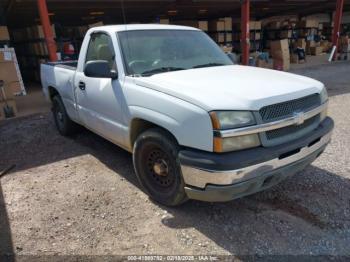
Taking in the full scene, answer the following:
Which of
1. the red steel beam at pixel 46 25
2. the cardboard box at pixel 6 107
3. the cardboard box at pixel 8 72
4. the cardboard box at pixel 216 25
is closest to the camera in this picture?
the cardboard box at pixel 6 107

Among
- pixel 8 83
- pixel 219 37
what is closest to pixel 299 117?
pixel 8 83

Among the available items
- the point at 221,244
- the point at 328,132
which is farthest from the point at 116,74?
the point at 328,132

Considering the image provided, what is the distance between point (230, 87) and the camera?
9.14 feet

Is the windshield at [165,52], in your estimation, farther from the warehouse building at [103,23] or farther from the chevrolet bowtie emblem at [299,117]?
the chevrolet bowtie emblem at [299,117]

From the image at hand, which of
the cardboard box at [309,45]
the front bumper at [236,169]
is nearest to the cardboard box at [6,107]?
the front bumper at [236,169]

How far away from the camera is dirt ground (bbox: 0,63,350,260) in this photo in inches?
106

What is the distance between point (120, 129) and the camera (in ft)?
11.7

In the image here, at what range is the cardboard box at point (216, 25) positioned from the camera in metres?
17.2

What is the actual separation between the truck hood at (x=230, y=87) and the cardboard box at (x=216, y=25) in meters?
14.8

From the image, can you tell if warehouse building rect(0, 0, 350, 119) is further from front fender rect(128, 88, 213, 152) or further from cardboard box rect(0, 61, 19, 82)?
front fender rect(128, 88, 213, 152)

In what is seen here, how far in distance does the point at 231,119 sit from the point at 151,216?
53.8 inches

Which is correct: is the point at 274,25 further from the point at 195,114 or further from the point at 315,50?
the point at 195,114

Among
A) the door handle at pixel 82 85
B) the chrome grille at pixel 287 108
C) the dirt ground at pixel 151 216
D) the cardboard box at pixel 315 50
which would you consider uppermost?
the door handle at pixel 82 85

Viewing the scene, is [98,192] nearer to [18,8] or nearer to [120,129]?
[120,129]
